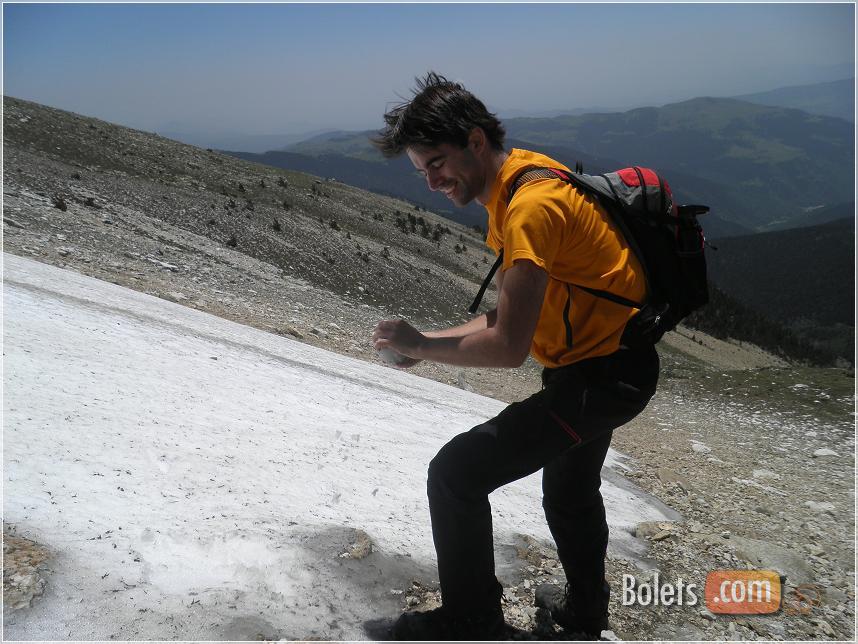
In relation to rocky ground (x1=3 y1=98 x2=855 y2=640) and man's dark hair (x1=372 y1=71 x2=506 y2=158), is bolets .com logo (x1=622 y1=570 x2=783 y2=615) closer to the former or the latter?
rocky ground (x1=3 y1=98 x2=855 y2=640)

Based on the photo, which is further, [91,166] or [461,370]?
[91,166]

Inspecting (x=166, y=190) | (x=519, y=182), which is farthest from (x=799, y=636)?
(x=166, y=190)

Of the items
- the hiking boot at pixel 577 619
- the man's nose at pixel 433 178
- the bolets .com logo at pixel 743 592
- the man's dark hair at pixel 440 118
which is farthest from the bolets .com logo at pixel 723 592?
the man's dark hair at pixel 440 118

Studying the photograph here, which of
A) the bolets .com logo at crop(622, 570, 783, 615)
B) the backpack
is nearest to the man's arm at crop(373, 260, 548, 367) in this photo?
the backpack

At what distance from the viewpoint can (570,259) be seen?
268 centimetres

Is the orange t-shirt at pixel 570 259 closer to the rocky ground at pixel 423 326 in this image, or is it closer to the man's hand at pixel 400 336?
the man's hand at pixel 400 336

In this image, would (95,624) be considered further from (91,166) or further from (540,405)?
(91,166)

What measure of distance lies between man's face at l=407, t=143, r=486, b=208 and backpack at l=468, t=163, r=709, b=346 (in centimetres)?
24

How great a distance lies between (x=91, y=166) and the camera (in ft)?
67.1

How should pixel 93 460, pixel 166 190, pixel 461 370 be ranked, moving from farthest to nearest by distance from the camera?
pixel 166 190, pixel 461 370, pixel 93 460

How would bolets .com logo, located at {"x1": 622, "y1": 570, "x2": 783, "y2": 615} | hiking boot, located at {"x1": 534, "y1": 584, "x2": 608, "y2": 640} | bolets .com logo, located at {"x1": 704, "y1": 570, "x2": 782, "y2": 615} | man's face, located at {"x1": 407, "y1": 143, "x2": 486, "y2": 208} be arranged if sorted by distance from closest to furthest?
man's face, located at {"x1": 407, "y1": 143, "x2": 486, "y2": 208}
hiking boot, located at {"x1": 534, "y1": 584, "x2": 608, "y2": 640}
bolets .com logo, located at {"x1": 622, "y1": 570, "x2": 783, "y2": 615}
bolets .com logo, located at {"x1": 704, "y1": 570, "x2": 782, "y2": 615}

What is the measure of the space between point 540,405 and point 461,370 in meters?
10.2

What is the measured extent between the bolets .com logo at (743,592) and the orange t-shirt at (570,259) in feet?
9.01

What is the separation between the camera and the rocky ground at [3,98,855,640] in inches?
179
